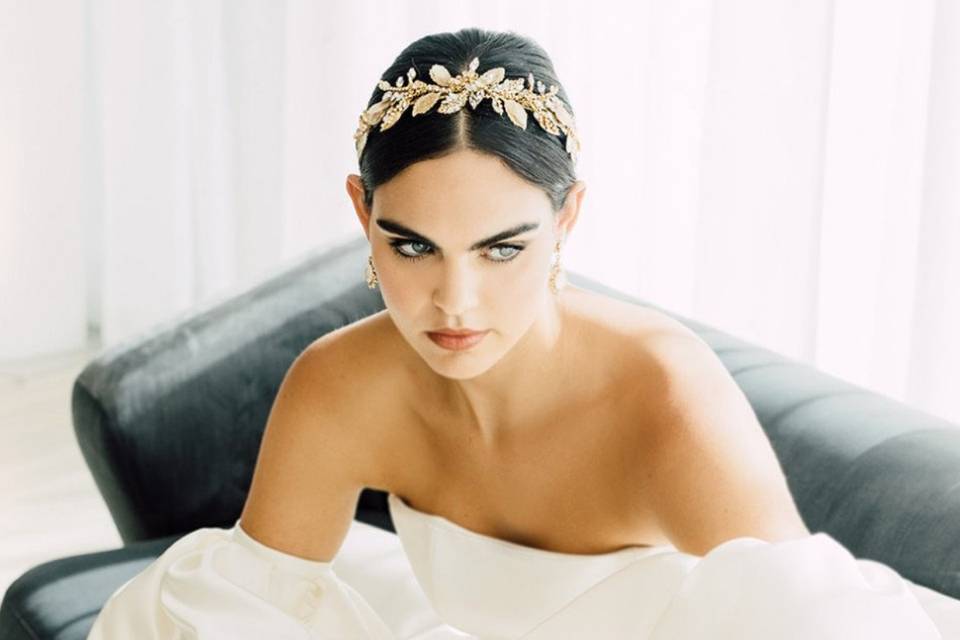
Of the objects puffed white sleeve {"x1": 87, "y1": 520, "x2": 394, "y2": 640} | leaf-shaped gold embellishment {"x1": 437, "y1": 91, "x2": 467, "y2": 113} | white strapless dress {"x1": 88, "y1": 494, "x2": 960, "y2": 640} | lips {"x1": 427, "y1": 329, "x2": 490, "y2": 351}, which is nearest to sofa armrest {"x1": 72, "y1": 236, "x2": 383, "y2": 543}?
white strapless dress {"x1": 88, "y1": 494, "x2": 960, "y2": 640}

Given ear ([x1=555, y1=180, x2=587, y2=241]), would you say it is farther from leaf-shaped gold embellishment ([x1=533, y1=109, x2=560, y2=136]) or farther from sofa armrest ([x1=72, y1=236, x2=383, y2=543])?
sofa armrest ([x1=72, y1=236, x2=383, y2=543])

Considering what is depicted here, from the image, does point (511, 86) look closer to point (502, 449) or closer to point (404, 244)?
point (404, 244)

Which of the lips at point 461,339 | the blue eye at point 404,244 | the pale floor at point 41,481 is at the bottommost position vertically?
the pale floor at point 41,481

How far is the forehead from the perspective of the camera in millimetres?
1723

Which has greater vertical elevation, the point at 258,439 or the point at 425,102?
the point at 425,102

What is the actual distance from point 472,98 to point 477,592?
0.83 m

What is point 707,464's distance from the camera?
1.81 metres

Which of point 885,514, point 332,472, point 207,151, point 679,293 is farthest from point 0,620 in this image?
point 207,151

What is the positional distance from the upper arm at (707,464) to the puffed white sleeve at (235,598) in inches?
20.3

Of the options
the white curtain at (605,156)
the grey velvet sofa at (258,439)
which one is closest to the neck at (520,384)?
the grey velvet sofa at (258,439)

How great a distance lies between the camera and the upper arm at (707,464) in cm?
175

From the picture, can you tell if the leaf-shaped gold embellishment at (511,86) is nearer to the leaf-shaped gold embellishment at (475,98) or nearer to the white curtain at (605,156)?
the leaf-shaped gold embellishment at (475,98)

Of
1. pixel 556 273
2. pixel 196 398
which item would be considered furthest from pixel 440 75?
pixel 196 398

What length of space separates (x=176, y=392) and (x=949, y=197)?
60.5 inches
